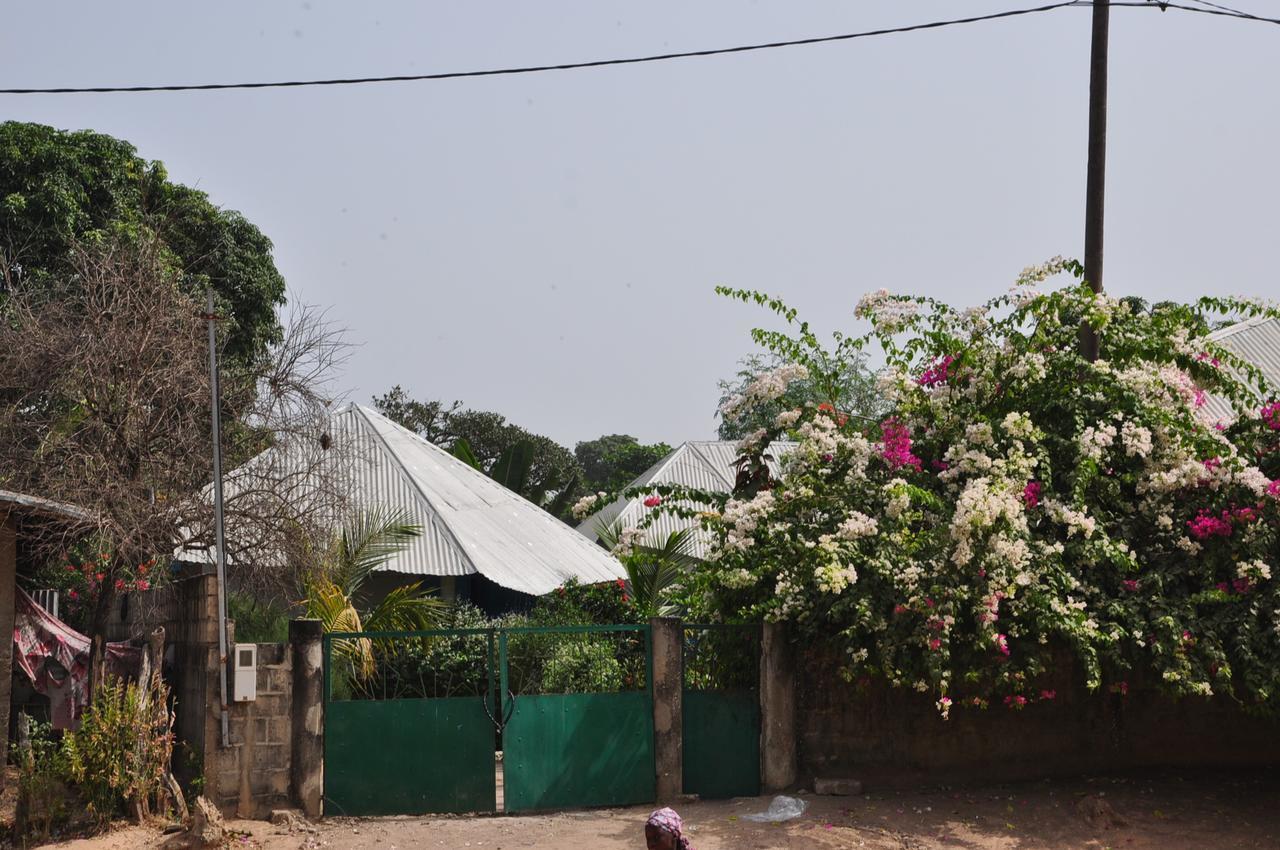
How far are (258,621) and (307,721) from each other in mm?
4877

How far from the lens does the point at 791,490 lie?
38.7 feet

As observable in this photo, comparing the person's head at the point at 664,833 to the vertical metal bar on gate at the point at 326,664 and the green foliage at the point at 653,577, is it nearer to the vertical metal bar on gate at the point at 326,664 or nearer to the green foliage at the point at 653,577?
the vertical metal bar on gate at the point at 326,664

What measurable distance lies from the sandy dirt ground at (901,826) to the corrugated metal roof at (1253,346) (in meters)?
12.4

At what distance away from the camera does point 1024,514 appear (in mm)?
11086

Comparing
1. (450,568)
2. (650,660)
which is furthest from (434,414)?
(650,660)

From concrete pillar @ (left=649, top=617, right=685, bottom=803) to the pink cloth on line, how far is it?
5070 millimetres

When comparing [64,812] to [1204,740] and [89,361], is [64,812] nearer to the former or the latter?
[89,361]

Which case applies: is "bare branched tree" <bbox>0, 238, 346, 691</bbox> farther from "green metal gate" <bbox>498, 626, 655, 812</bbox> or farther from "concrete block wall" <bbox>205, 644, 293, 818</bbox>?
"green metal gate" <bbox>498, 626, 655, 812</bbox>

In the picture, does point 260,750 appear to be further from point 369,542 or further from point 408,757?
point 369,542

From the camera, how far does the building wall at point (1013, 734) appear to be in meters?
11.8

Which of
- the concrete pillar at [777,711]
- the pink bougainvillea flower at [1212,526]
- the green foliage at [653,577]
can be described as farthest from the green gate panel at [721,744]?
the pink bougainvillea flower at [1212,526]

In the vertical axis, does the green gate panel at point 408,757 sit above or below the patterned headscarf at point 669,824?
below

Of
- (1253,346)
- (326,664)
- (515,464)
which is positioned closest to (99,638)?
(326,664)

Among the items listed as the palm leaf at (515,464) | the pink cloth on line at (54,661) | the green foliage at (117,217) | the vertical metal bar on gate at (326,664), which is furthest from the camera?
the palm leaf at (515,464)
